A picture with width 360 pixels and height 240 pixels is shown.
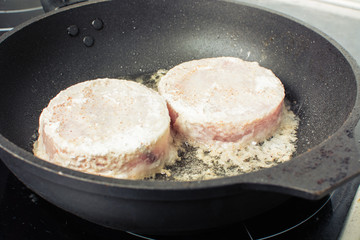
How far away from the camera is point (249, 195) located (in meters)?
0.94

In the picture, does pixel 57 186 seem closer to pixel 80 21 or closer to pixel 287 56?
pixel 80 21

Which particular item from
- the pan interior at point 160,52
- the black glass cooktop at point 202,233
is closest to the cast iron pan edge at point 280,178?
the black glass cooktop at point 202,233

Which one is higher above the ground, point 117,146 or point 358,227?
point 117,146

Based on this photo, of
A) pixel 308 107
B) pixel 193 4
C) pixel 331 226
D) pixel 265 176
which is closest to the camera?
pixel 265 176

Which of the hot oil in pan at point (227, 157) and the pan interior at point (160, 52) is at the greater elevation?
the pan interior at point (160, 52)

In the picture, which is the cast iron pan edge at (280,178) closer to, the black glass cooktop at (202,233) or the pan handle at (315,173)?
the pan handle at (315,173)

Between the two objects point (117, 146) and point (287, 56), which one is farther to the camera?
point (287, 56)

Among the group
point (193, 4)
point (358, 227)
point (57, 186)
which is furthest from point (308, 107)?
point (57, 186)

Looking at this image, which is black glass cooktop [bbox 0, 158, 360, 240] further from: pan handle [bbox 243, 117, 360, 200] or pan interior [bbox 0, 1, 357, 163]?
pan handle [bbox 243, 117, 360, 200]

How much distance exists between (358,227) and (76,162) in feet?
3.30

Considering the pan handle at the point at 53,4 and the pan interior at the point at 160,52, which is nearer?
the pan interior at the point at 160,52

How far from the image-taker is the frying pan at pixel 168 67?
878mm

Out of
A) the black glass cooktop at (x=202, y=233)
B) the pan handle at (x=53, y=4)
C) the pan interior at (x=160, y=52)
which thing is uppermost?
the pan handle at (x=53, y=4)

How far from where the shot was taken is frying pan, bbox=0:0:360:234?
0.88 meters
